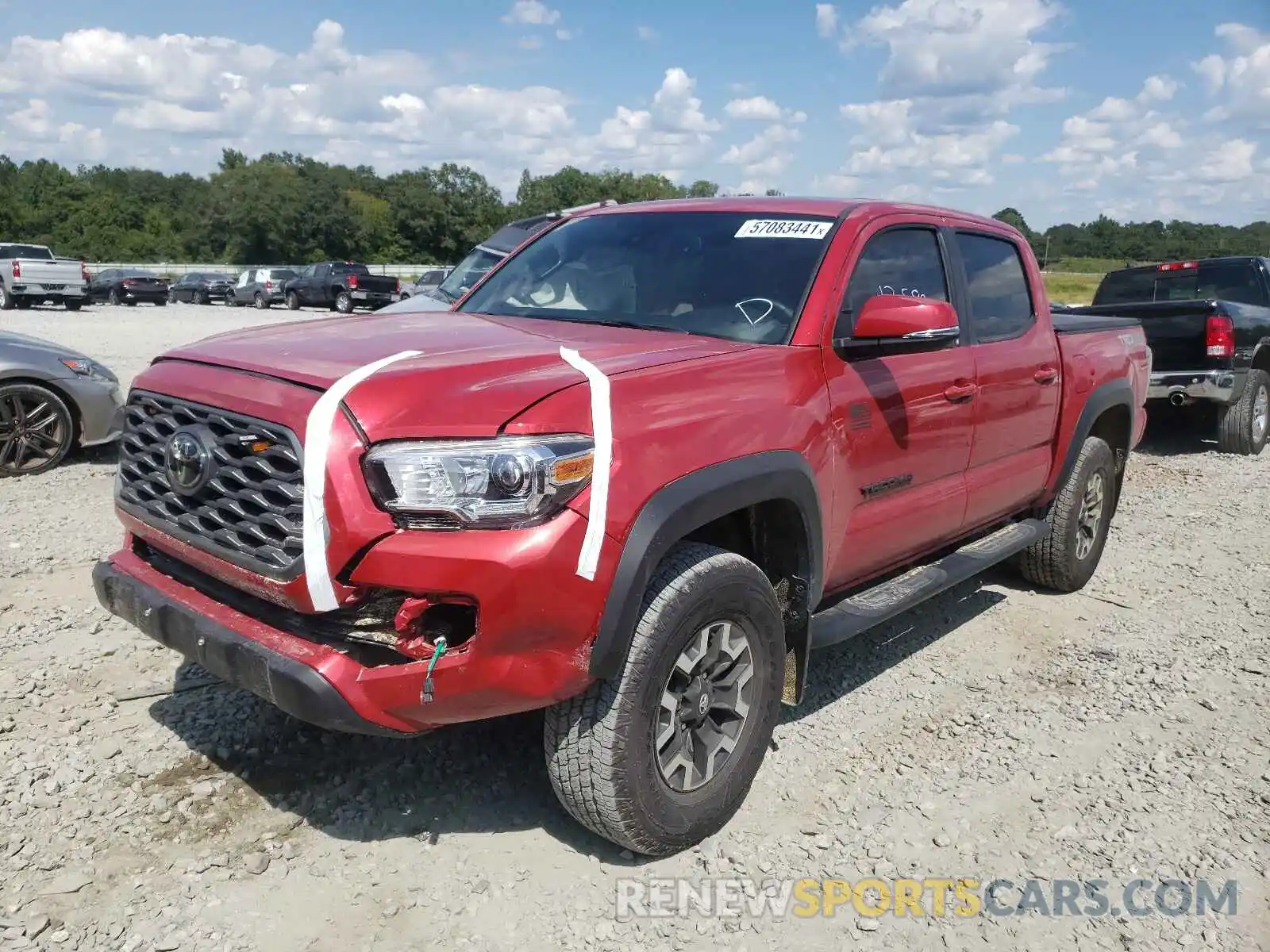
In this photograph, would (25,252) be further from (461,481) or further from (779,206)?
(461,481)

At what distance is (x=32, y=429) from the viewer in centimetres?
731

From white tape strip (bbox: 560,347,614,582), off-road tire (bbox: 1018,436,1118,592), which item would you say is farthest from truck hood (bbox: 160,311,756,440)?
off-road tire (bbox: 1018,436,1118,592)

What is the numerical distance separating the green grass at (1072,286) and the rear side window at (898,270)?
2159cm

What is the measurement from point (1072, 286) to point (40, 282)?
2885 centimetres

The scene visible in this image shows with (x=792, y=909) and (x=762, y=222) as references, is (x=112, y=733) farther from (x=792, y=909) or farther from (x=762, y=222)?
(x=762, y=222)

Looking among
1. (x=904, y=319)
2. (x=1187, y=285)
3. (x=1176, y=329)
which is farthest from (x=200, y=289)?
(x=904, y=319)

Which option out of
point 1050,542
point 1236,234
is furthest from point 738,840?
point 1236,234

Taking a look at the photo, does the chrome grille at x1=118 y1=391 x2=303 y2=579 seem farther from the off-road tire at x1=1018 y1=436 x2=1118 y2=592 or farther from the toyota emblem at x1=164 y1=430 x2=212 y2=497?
the off-road tire at x1=1018 y1=436 x2=1118 y2=592

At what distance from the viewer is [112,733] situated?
3.64 metres

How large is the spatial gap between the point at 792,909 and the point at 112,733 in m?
2.46

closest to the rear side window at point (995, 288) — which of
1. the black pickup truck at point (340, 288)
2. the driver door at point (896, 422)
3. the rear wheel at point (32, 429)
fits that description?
the driver door at point (896, 422)

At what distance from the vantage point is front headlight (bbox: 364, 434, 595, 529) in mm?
2496

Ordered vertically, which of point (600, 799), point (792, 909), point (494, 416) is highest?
point (494, 416)

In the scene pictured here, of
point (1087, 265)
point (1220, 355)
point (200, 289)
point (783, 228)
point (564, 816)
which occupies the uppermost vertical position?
point (1087, 265)
